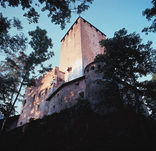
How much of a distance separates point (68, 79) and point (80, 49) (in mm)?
6812

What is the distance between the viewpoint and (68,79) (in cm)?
2330

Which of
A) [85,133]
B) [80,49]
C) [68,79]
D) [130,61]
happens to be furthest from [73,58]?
[85,133]

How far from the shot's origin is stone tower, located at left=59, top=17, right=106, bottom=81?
23000mm

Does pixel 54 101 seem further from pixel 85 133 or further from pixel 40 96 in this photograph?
pixel 85 133

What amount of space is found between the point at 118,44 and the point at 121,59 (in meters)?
1.64

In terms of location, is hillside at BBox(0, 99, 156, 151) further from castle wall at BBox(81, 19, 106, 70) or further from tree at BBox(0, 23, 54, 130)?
castle wall at BBox(81, 19, 106, 70)

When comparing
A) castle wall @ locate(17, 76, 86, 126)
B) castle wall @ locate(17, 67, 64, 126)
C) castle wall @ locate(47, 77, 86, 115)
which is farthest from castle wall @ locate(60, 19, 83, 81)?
castle wall @ locate(17, 76, 86, 126)

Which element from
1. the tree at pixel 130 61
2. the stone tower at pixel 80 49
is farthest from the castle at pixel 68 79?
the tree at pixel 130 61

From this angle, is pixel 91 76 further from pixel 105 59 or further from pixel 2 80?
pixel 2 80

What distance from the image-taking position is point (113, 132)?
31.6 feet

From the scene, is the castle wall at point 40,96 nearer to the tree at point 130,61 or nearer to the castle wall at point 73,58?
the castle wall at point 73,58

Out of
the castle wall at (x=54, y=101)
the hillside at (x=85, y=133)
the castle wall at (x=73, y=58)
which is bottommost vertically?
the hillside at (x=85, y=133)

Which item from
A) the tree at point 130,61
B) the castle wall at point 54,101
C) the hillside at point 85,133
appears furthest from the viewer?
the castle wall at point 54,101

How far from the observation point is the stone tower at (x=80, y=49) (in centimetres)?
2300
